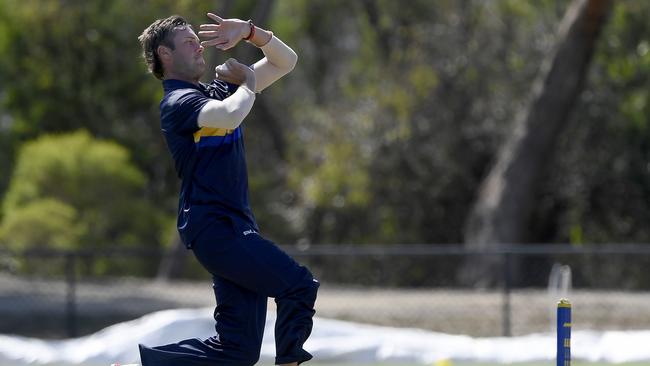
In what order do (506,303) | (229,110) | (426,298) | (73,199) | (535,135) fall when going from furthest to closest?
(73,199) → (535,135) → (426,298) → (506,303) → (229,110)

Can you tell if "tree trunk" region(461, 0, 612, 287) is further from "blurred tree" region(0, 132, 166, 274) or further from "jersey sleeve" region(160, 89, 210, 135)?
"jersey sleeve" region(160, 89, 210, 135)

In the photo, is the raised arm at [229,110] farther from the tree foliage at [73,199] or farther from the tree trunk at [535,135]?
the tree trunk at [535,135]

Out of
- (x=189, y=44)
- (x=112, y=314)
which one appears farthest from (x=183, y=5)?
(x=189, y=44)

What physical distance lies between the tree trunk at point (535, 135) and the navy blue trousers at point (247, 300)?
13.5 meters

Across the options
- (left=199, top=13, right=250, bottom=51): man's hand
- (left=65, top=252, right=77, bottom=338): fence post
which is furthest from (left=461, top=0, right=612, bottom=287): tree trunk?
(left=199, top=13, right=250, bottom=51): man's hand

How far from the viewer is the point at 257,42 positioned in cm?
583

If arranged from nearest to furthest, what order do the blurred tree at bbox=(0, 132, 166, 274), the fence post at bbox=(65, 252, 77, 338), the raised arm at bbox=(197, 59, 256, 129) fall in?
the raised arm at bbox=(197, 59, 256, 129) → the fence post at bbox=(65, 252, 77, 338) → the blurred tree at bbox=(0, 132, 166, 274)

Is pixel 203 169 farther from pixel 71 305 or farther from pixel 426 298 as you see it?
pixel 426 298

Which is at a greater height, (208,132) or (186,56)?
(186,56)

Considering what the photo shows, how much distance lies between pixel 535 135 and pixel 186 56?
13.5 meters

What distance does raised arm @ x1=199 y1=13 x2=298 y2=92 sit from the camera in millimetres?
5547

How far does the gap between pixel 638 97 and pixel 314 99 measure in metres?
8.94

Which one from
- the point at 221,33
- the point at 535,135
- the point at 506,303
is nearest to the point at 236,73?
the point at 221,33

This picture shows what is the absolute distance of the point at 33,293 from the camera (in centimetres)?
1403
